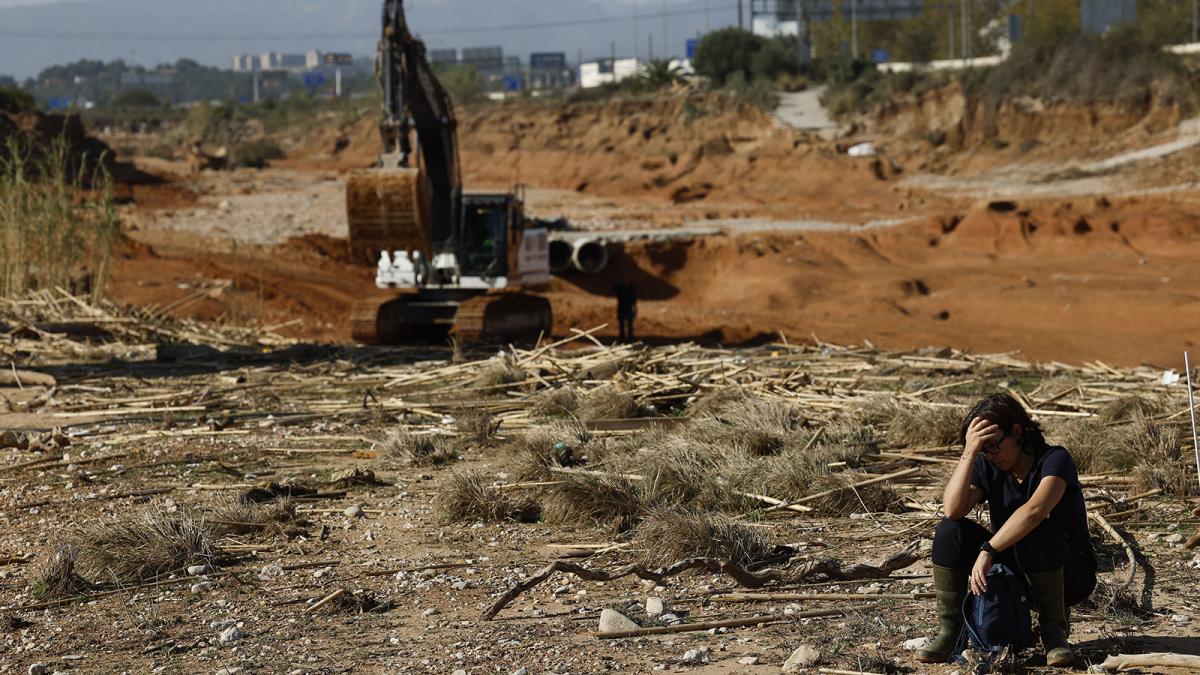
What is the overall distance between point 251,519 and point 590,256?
21.6m

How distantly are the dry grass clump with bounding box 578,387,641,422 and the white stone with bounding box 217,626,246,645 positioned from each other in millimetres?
4972

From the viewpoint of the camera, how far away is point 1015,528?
5.51 m

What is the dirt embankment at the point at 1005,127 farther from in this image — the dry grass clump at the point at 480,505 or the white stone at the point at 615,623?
the white stone at the point at 615,623

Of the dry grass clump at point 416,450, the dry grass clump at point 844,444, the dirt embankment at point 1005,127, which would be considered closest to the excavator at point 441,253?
the dry grass clump at point 416,450

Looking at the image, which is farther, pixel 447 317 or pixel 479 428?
pixel 447 317

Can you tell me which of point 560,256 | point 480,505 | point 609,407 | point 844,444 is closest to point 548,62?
point 560,256

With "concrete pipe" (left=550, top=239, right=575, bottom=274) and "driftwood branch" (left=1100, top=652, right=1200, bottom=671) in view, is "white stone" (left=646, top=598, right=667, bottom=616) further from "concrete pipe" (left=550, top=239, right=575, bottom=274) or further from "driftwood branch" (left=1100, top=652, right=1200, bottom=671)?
"concrete pipe" (left=550, top=239, right=575, bottom=274)

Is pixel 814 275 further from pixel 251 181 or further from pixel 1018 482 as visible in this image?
pixel 251 181

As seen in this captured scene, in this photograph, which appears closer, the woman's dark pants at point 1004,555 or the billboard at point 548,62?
the woman's dark pants at point 1004,555

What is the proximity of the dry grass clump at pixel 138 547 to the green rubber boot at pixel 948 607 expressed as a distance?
4105 mm

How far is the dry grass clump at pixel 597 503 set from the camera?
850 cm

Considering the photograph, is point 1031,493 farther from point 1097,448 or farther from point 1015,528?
point 1097,448

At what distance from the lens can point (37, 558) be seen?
827cm

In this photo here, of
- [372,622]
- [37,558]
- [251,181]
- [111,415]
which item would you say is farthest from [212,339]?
[251,181]
